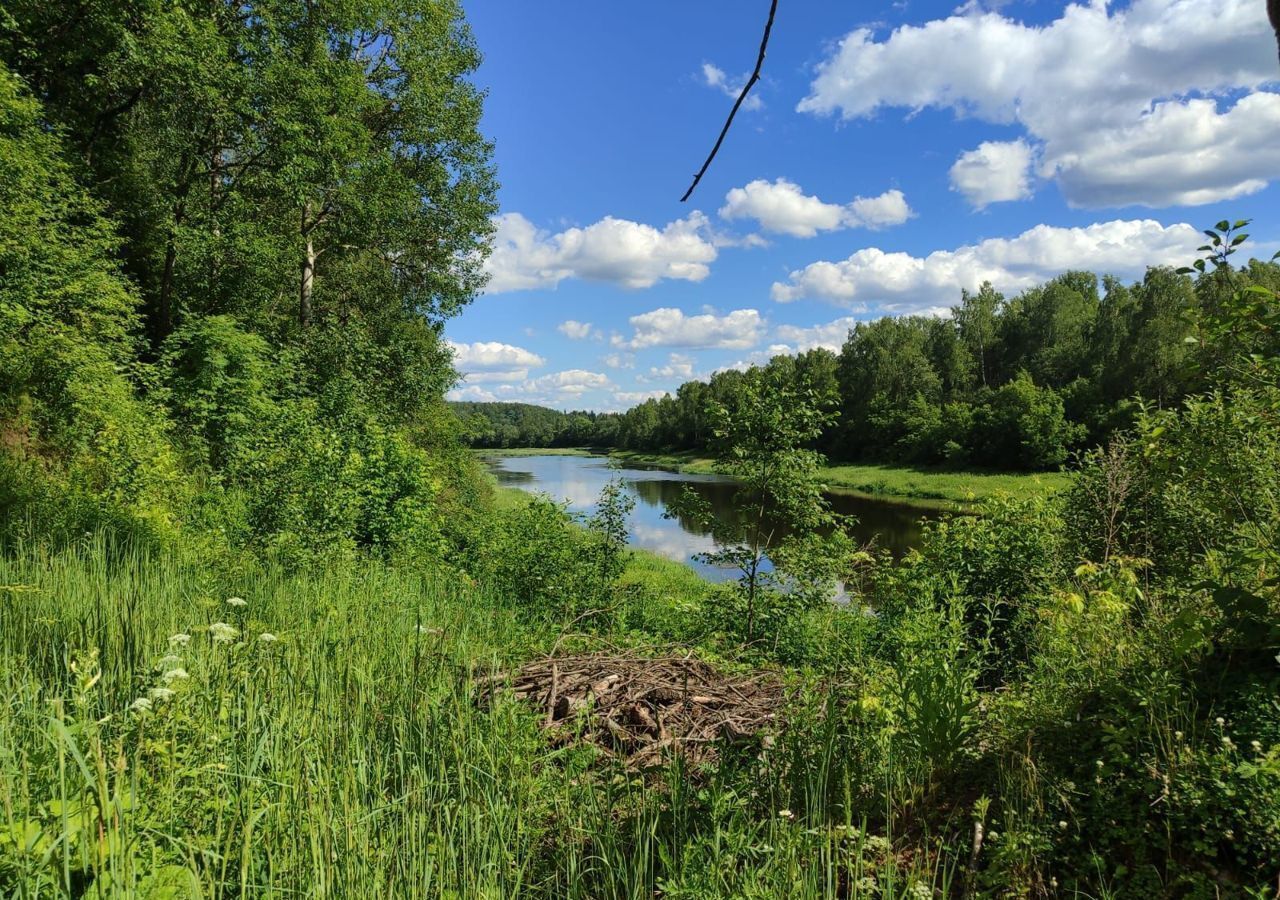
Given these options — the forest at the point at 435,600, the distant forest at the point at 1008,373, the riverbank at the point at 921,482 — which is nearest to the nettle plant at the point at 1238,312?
the forest at the point at 435,600

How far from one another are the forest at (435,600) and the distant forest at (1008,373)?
35.8 ft

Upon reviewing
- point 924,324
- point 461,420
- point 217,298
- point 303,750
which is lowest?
point 303,750

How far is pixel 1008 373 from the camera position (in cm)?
6550

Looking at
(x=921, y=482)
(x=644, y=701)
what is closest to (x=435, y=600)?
(x=644, y=701)

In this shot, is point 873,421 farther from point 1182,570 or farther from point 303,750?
point 303,750

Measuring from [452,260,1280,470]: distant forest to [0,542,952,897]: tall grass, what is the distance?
21.5 m

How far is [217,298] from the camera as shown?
53.0 feet

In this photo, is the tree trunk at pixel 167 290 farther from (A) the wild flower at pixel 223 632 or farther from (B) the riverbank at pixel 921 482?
(B) the riverbank at pixel 921 482

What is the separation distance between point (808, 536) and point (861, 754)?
4.80 metres

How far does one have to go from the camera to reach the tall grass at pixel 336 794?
6.20 feet

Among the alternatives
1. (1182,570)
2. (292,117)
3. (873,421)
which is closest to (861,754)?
(1182,570)

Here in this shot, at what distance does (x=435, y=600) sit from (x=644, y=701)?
2.78 meters

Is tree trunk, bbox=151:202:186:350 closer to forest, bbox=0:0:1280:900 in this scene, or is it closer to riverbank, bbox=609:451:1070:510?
forest, bbox=0:0:1280:900

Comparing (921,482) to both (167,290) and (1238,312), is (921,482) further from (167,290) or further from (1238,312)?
(1238,312)
